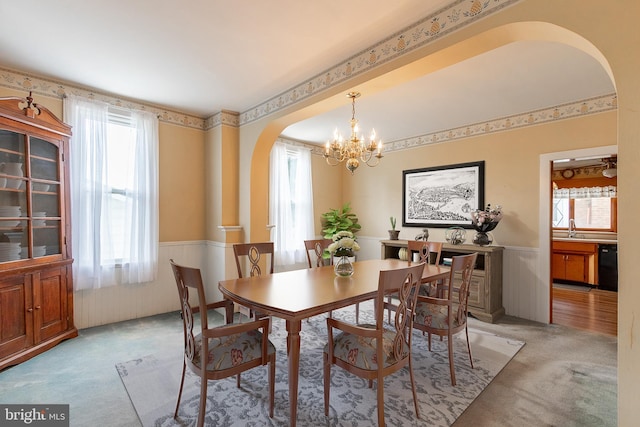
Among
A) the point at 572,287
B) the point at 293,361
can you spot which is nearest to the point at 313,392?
the point at 293,361

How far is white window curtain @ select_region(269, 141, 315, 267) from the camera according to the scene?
4988 mm

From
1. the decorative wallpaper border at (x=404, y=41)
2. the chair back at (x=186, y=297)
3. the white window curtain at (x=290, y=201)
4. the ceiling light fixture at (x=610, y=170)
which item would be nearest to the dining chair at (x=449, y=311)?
the decorative wallpaper border at (x=404, y=41)

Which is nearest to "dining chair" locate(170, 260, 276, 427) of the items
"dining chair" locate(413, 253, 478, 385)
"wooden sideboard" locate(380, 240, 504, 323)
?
"dining chair" locate(413, 253, 478, 385)

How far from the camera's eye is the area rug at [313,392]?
1951mm

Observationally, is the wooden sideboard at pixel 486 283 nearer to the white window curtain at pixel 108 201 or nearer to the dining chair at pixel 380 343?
the dining chair at pixel 380 343

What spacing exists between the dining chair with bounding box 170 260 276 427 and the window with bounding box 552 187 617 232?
6.45 m

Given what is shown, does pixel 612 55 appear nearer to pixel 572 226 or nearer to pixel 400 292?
pixel 400 292

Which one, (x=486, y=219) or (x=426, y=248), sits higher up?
(x=486, y=219)

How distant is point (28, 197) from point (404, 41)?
3404mm

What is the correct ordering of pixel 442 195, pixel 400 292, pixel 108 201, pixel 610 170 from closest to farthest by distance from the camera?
pixel 400 292, pixel 108 201, pixel 442 195, pixel 610 170

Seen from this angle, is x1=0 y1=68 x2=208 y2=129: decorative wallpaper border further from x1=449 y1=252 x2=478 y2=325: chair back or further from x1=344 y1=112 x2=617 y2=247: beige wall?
x1=449 y1=252 x2=478 y2=325: chair back

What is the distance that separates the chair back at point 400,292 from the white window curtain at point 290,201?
10.8ft

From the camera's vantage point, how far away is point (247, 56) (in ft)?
8.61
